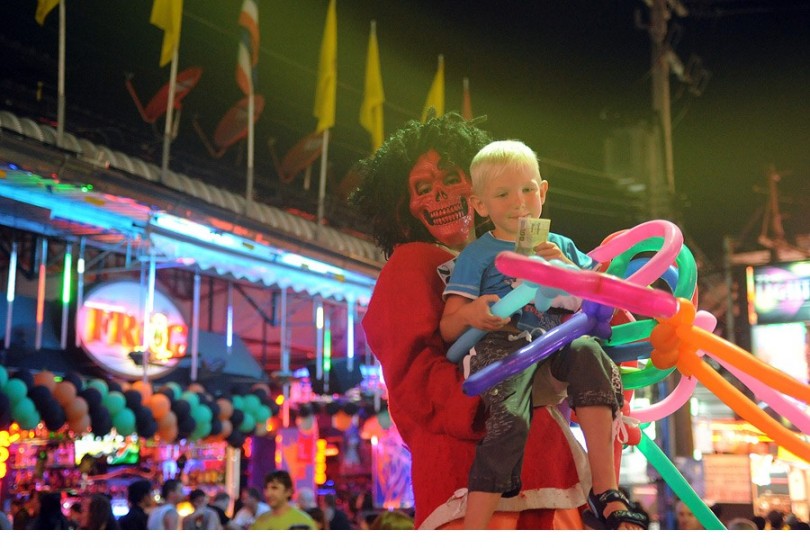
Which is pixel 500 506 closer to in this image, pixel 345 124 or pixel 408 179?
pixel 408 179

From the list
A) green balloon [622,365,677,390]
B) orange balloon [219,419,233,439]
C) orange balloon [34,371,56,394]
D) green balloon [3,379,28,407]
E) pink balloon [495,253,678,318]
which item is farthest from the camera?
orange balloon [219,419,233,439]

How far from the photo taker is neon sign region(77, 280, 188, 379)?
37.3ft

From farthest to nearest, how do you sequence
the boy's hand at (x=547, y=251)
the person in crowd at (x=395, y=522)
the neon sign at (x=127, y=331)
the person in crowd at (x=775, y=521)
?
the neon sign at (x=127, y=331), the person in crowd at (x=775, y=521), the person in crowd at (x=395, y=522), the boy's hand at (x=547, y=251)

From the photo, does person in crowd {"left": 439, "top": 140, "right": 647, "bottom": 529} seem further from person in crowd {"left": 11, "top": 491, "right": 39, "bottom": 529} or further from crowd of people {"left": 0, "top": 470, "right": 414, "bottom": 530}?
person in crowd {"left": 11, "top": 491, "right": 39, "bottom": 529}

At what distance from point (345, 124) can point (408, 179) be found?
593 inches

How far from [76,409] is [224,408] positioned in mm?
3258

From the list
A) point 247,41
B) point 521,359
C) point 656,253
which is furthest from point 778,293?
point 521,359

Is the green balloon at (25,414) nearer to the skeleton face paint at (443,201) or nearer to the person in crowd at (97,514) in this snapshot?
the person in crowd at (97,514)

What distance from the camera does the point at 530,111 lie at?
14914 mm

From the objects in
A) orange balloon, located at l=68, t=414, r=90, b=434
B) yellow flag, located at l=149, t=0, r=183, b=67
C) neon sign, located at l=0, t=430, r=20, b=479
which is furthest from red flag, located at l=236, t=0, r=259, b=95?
neon sign, located at l=0, t=430, r=20, b=479

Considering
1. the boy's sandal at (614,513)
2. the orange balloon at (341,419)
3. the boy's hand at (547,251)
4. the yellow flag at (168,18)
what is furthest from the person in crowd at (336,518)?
the boy's hand at (547,251)

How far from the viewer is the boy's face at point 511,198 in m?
2.18

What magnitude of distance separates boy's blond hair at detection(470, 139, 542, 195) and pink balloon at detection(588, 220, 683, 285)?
0.85ft

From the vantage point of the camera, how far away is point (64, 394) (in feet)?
31.6
